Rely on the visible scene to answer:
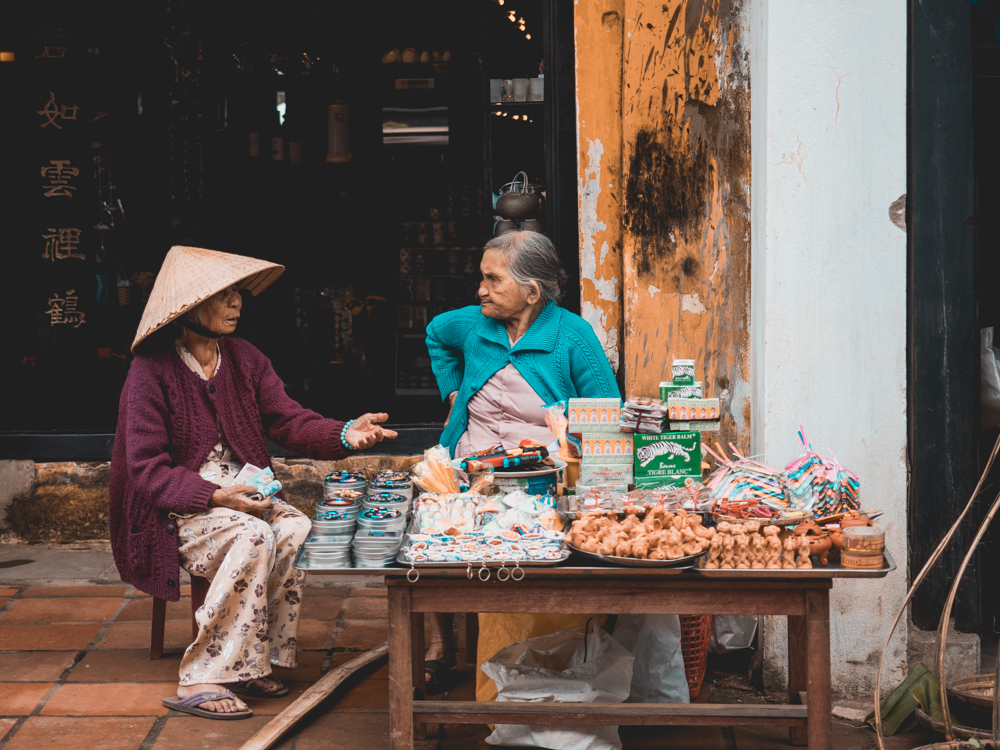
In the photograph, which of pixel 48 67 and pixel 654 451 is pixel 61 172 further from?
pixel 654 451

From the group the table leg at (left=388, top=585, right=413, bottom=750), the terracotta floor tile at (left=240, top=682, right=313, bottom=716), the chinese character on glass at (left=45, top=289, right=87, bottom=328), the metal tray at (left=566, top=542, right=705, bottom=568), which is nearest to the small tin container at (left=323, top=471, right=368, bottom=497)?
the table leg at (left=388, top=585, right=413, bottom=750)

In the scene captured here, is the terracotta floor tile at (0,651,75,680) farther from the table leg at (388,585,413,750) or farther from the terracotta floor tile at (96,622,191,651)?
the table leg at (388,585,413,750)

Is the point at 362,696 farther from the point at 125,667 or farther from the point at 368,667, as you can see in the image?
the point at 125,667

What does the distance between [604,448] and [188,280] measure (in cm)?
155

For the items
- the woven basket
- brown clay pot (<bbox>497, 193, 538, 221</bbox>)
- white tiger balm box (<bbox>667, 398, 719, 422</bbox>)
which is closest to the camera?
white tiger balm box (<bbox>667, 398, 719, 422</bbox>)

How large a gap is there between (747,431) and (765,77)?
1.30m

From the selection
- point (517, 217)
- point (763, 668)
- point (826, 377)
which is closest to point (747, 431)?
point (826, 377)

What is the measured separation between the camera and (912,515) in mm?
3234

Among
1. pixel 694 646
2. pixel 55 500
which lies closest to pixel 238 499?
pixel 694 646

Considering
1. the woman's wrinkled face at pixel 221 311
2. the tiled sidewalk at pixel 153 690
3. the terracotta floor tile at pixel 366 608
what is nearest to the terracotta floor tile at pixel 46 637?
the tiled sidewalk at pixel 153 690

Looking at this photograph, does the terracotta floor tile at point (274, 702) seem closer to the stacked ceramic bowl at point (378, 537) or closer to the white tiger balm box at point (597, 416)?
the stacked ceramic bowl at point (378, 537)

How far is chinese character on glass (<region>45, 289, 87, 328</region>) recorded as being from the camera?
618 centimetres

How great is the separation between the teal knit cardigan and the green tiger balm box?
0.72 m

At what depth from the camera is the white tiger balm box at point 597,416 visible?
2.83 metres
